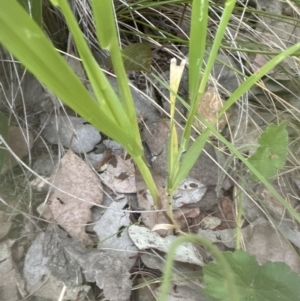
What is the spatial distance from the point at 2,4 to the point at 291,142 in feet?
2.04

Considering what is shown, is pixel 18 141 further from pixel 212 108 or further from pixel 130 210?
pixel 212 108

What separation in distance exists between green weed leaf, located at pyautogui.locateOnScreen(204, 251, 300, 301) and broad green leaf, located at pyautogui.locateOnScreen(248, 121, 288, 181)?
149 mm

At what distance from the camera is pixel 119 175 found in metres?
0.77

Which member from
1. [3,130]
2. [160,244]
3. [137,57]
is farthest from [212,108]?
[3,130]

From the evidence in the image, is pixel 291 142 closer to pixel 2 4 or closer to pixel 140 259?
pixel 140 259

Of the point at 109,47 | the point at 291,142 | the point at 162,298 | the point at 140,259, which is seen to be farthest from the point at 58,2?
the point at 291,142

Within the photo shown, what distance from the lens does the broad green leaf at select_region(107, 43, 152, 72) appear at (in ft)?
2.46

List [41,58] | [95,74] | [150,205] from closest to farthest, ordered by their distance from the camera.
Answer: [41,58] < [95,74] < [150,205]

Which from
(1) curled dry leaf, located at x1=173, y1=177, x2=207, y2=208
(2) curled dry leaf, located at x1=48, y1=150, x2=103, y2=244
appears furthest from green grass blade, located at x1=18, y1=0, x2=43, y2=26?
(1) curled dry leaf, located at x1=173, y1=177, x2=207, y2=208

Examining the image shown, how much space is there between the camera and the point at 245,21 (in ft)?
2.91

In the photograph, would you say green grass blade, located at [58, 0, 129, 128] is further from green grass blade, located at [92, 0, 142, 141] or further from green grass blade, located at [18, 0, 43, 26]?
green grass blade, located at [18, 0, 43, 26]

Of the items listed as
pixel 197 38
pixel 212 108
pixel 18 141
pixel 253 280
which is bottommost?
pixel 253 280

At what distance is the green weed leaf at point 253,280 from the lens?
60 centimetres

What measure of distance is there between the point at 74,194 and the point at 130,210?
0.11m
